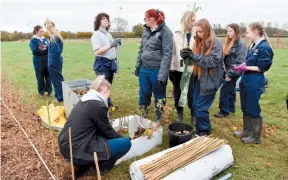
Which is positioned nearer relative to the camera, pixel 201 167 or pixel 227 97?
pixel 201 167

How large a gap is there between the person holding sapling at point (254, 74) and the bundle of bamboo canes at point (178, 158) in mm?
951

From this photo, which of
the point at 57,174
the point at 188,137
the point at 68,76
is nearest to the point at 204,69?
the point at 188,137

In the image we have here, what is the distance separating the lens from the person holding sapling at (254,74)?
12.8ft

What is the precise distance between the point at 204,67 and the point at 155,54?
2.96 ft

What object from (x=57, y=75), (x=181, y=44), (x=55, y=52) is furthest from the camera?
(x=57, y=75)

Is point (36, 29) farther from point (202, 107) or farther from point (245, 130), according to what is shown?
point (245, 130)

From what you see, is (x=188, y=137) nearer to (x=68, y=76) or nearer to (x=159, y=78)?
(x=159, y=78)

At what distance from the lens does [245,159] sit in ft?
12.7

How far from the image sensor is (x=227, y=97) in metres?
5.43

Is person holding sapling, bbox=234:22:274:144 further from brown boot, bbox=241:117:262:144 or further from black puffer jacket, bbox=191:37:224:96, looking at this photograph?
black puffer jacket, bbox=191:37:224:96

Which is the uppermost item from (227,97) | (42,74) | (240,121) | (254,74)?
(254,74)

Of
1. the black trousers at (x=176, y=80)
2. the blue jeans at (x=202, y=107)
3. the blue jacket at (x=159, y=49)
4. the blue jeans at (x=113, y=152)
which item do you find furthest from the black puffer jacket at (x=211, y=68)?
the blue jeans at (x=113, y=152)

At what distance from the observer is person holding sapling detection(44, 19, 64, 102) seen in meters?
5.93

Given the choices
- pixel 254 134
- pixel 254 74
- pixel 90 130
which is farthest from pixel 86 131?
pixel 254 134
